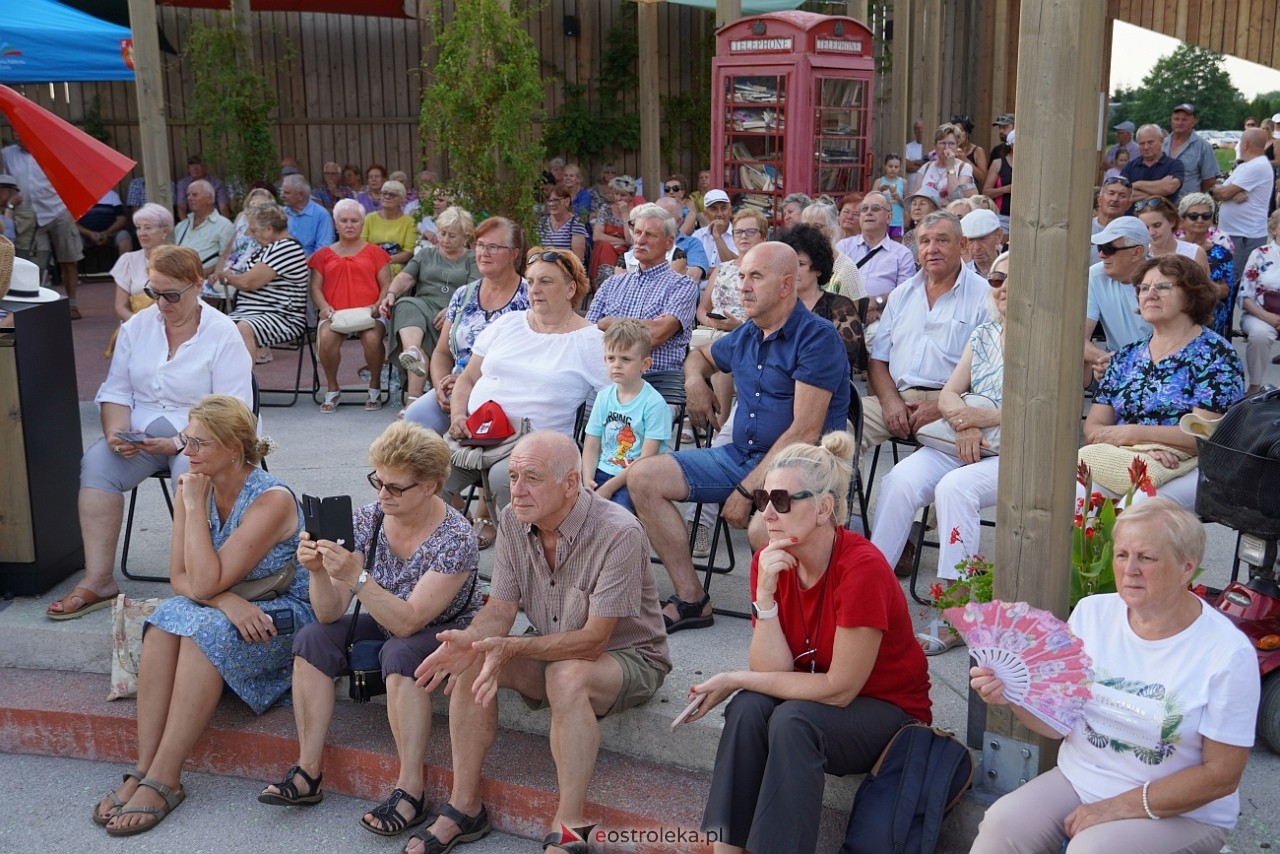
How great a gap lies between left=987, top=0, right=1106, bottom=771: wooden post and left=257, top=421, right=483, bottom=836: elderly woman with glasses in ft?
5.15

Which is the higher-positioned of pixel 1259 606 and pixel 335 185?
pixel 335 185

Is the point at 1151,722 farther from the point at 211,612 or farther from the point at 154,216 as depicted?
the point at 154,216

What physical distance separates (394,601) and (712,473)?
1291 mm

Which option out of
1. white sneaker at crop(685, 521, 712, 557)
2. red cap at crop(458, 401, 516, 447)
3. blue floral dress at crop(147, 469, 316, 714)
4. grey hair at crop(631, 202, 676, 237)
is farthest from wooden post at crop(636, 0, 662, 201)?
blue floral dress at crop(147, 469, 316, 714)

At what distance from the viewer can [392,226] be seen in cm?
909

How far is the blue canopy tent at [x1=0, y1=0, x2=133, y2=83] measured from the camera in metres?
10.1

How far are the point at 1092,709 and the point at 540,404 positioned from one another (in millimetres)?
2707

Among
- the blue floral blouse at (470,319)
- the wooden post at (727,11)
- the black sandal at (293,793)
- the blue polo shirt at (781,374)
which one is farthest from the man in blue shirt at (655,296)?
the wooden post at (727,11)

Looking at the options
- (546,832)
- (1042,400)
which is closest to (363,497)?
(546,832)

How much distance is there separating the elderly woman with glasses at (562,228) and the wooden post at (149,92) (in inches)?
122

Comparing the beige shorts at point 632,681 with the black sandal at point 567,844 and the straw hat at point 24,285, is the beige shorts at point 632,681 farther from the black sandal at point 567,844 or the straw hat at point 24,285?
the straw hat at point 24,285

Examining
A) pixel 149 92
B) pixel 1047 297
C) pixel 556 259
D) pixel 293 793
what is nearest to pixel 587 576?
pixel 293 793

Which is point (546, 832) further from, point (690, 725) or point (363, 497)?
point (363, 497)

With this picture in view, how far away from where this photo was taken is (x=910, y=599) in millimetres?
4555
